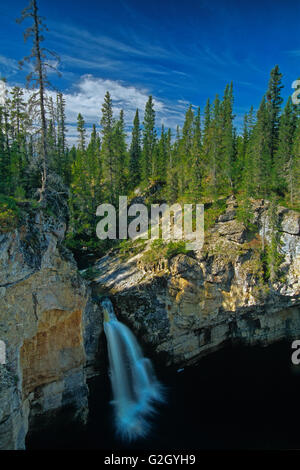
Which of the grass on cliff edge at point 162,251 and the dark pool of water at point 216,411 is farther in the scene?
the grass on cliff edge at point 162,251

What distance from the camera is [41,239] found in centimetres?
1382

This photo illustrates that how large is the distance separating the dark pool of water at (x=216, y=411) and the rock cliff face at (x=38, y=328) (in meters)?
1.82

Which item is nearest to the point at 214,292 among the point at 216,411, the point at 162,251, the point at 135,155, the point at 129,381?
the point at 162,251

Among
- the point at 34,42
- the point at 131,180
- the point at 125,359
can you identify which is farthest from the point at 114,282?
the point at 131,180

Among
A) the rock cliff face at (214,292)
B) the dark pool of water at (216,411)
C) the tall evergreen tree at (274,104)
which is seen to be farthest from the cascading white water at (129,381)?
the tall evergreen tree at (274,104)

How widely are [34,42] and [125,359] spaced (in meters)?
21.5

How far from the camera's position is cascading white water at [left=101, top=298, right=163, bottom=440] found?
18578 mm

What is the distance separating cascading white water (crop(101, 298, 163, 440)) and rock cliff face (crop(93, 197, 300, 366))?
4.24ft

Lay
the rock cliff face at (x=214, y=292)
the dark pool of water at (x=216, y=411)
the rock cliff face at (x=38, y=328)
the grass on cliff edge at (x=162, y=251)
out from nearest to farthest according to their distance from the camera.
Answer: the rock cliff face at (x=38, y=328) → the dark pool of water at (x=216, y=411) → the rock cliff face at (x=214, y=292) → the grass on cliff edge at (x=162, y=251)

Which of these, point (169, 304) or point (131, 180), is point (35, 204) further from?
point (131, 180)

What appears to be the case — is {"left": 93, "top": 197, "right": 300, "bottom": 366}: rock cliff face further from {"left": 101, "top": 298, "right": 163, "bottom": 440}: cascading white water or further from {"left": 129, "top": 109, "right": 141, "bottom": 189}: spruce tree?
{"left": 129, "top": 109, "right": 141, "bottom": 189}: spruce tree

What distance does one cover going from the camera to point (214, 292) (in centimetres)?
2602

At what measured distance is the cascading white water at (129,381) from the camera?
18.6 meters

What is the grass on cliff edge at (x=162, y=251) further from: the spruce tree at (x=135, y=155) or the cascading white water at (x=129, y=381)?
the spruce tree at (x=135, y=155)
